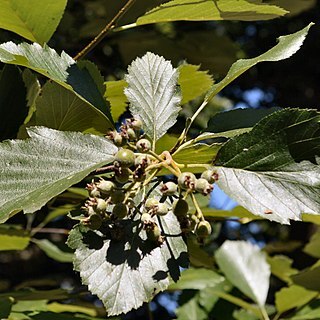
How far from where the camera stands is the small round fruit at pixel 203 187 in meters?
0.72

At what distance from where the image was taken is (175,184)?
76 cm

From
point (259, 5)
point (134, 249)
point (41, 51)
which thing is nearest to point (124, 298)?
point (134, 249)

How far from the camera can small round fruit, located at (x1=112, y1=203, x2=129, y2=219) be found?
726 millimetres

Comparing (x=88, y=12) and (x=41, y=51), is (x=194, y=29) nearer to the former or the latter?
(x=88, y=12)

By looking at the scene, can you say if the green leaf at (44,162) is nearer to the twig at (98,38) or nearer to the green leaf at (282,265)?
the twig at (98,38)

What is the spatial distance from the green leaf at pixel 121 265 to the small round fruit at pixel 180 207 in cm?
6

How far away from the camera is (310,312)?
1348 millimetres

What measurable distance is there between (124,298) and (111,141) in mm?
192

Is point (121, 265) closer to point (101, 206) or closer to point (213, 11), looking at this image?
point (101, 206)

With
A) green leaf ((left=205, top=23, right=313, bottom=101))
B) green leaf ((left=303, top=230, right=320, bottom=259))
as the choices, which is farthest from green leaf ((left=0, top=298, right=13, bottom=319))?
green leaf ((left=303, top=230, right=320, bottom=259))

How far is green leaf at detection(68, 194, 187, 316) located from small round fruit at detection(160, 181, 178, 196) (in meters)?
A: 0.06

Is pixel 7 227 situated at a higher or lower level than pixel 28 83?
lower

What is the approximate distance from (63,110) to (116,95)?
156 millimetres

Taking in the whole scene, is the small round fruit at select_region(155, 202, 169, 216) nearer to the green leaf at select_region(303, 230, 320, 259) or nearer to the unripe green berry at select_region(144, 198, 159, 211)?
the unripe green berry at select_region(144, 198, 159, 211)
